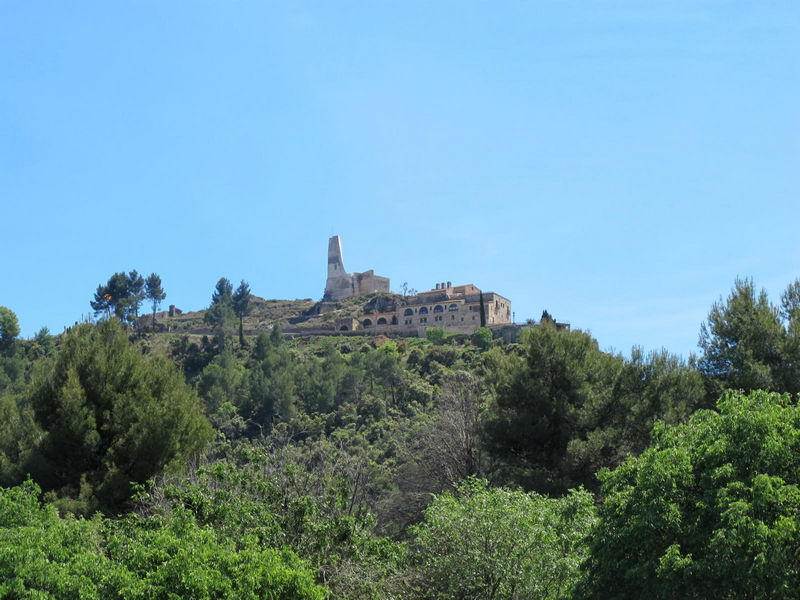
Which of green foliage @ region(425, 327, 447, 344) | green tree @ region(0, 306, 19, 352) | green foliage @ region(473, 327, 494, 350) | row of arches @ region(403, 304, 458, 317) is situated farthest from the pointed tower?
green tree @ region(0, 306, 19, 352)

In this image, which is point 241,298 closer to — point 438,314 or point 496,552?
point 438,314

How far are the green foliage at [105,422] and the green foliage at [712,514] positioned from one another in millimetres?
11383

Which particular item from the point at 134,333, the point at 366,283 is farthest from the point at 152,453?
the point at 366,283

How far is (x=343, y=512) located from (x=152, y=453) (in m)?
6.32

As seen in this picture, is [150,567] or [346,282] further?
[346,282]

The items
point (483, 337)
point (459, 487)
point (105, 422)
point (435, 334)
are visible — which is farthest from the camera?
point (435, 334)

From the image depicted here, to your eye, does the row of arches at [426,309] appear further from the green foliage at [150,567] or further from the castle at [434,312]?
the green foliage at [150,567]

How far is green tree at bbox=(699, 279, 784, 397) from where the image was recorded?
73.4 ft

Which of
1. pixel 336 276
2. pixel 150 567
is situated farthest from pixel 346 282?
pixel 150 567

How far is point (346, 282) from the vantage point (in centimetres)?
12788

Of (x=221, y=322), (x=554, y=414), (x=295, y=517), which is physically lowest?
(x=295, y=517)

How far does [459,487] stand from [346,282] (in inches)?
4377

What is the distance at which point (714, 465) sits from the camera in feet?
42.0

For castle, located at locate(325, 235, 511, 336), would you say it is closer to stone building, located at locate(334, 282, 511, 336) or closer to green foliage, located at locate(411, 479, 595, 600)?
stone building, located at locate(334, 282, 511, 336)
